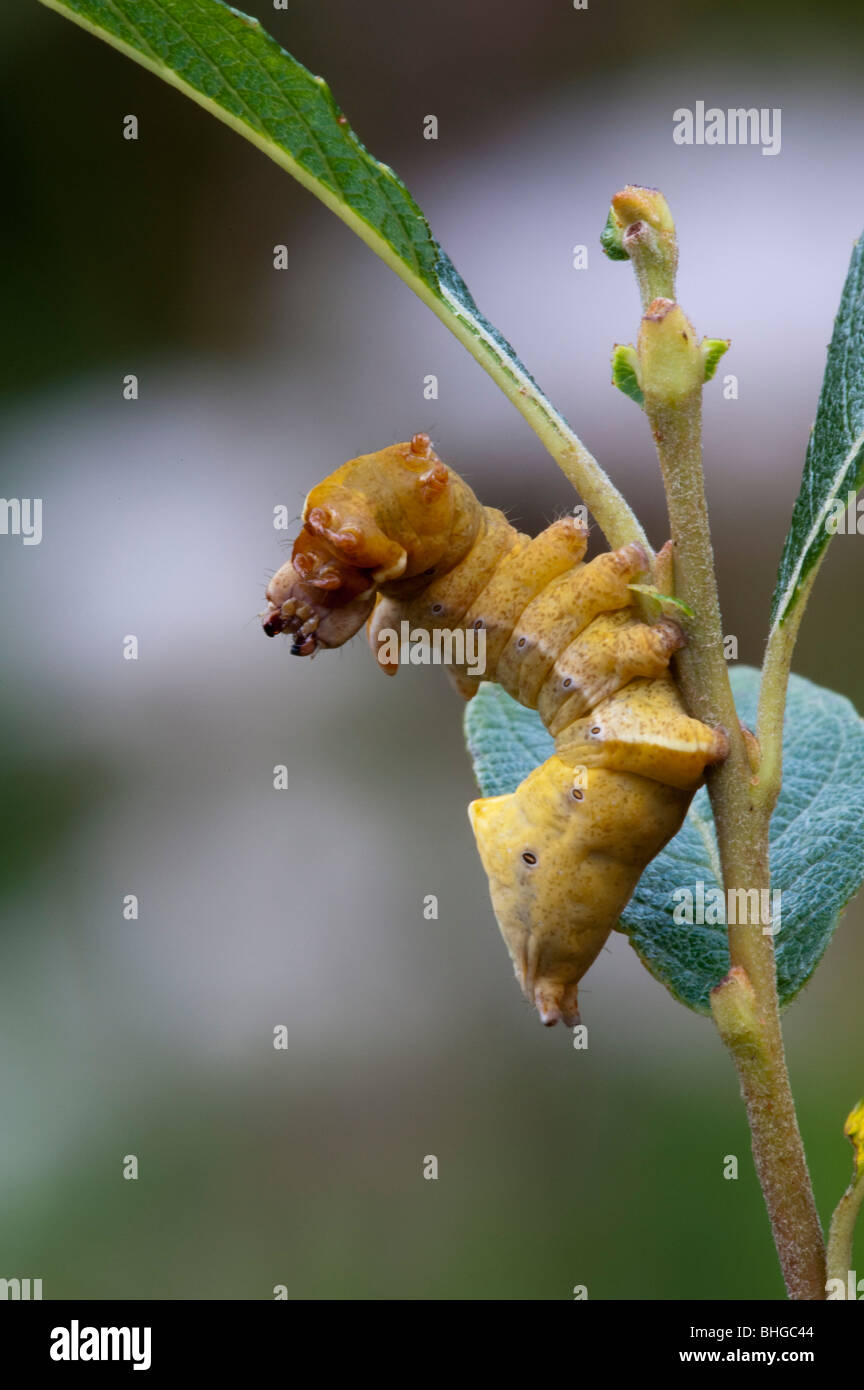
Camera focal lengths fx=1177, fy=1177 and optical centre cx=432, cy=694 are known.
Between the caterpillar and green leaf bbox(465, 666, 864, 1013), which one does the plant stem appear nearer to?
the caterpillar

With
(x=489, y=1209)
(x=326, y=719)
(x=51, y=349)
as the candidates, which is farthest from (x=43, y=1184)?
(x=51, y=349)

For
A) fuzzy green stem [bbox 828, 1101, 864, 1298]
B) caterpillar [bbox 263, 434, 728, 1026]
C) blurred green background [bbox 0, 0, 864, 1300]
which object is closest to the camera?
fuzzy green stem [bbox 828, 1101, 864, 1298]

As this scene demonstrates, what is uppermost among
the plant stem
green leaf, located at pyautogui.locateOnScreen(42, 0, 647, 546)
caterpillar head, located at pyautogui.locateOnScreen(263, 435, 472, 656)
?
green leaf, located at pyautogui.locateOnScreen(42, 0, 647, 546)

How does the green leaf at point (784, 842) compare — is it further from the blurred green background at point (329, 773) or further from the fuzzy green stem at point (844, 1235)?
the blurred green background at point (329, 773)

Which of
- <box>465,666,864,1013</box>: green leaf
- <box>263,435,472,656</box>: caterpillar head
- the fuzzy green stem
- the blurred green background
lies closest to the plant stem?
the fuzzy green stem

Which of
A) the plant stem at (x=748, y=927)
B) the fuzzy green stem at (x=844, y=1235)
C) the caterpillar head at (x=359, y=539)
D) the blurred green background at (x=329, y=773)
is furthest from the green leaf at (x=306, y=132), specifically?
the blurred green background at (x=329, y=773)

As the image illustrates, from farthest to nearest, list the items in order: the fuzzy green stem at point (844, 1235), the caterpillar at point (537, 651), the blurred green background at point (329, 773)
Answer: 1. the blurred green background at point (329, 773)
2. the caterpillar at point (537, 651)
3. the fuzzy green stem at point (844, 1235)

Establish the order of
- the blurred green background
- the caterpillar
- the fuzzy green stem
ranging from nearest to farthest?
the fuzzy green stem, the caterpillar, the blurred green background
